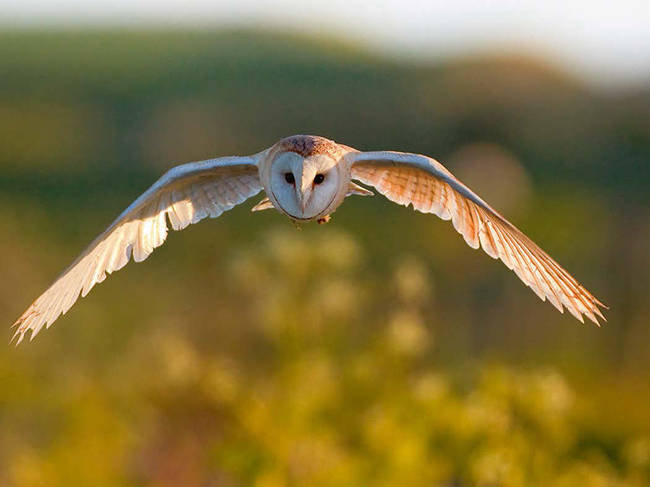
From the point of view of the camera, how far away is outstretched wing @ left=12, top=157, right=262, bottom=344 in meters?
3.56

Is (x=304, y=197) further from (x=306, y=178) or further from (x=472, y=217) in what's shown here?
(x=472, y=217)

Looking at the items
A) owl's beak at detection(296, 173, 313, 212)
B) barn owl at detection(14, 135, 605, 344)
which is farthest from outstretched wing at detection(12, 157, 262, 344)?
owl's beak at detection(296, 173, 313, 212)

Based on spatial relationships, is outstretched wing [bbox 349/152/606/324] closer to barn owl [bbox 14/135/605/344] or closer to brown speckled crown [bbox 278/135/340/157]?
barn owl [bbox 14/135/605/344]

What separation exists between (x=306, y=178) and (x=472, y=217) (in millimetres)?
654

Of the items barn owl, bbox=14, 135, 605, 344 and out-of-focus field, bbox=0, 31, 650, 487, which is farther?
A: out-of-focus field, bbox=0, 31, 650, 487

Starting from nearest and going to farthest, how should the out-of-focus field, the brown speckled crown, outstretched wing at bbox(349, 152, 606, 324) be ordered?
outstretched wing at bbox(349, 152, 606, 324) → the brown speckled crown → the out-of-focus field

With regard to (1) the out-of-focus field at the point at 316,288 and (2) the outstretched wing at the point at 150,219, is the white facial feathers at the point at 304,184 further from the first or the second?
(1) the out-of-focus field at the point at 316,288

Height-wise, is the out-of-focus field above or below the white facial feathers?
below

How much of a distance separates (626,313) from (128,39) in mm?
33990

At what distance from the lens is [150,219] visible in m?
3.96

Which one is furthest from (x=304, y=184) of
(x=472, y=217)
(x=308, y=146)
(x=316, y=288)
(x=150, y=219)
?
(x=316, y=288)

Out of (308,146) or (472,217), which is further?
(472,217)

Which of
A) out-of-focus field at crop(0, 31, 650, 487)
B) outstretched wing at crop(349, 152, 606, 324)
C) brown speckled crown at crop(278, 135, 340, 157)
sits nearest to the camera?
outstretched wing at crop(349, 152, 606, 324)

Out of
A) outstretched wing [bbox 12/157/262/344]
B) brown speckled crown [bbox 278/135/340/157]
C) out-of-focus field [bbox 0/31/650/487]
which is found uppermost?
brown speckled crown [bbox 278/135/340/157]
